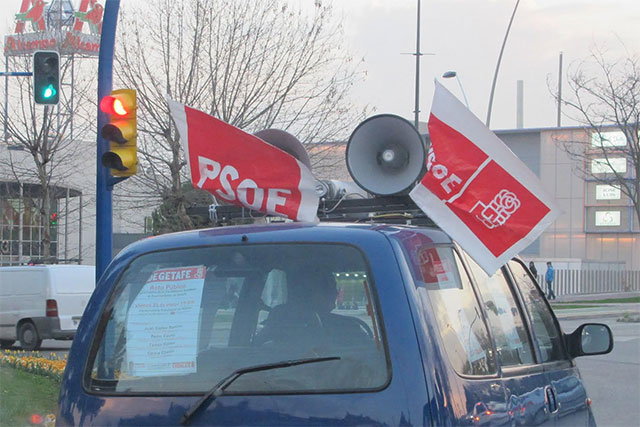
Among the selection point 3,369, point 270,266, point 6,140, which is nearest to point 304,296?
point 270,266

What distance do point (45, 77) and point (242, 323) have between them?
36.3 ft

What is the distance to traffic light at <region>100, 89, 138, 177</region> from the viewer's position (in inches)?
374

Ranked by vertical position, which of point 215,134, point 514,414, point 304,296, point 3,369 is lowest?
point 3,369

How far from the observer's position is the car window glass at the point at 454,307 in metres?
2.79

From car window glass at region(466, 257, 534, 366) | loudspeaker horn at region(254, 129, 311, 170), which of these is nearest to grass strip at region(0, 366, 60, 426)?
loudspeaker horn at region(254, 129, 311, 170)

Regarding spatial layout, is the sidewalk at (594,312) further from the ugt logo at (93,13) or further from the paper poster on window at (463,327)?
the ugt logo at (93,13)

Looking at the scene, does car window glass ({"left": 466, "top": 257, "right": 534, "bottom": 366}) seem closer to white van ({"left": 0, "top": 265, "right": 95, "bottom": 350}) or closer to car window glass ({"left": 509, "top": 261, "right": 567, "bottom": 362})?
car window glass ({"left": 509, "top": 261, "right": 567, "bottom": 362})

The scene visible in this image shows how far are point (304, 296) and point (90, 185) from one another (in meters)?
41.3

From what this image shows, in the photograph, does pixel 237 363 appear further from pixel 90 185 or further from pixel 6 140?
pixel 90 185

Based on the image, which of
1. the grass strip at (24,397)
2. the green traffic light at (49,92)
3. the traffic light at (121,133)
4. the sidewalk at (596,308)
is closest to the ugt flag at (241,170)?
the grass strip at (24,397)

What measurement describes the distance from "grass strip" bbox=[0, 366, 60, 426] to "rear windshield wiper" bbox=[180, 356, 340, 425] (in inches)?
231

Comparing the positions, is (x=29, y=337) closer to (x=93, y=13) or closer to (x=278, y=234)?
(x=278, y=234)

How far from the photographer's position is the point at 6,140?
84.1 ft

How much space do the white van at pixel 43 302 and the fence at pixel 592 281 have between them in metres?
25.8
